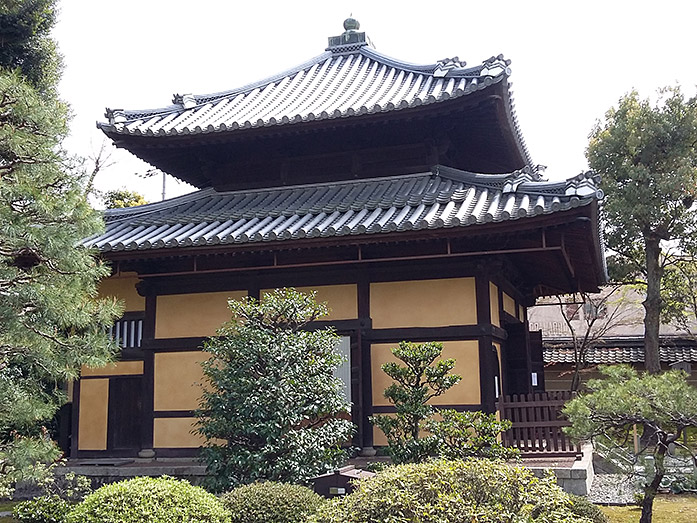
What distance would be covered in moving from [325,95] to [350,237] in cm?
463

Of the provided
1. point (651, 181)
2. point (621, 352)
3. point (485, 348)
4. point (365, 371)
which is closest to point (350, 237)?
point (365, 371)

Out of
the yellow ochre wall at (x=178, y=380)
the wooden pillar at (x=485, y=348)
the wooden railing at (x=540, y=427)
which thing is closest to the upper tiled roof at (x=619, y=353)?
the wooden railing at (x=540, y=427)

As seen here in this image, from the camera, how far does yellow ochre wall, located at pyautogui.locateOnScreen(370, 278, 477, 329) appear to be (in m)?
9.85

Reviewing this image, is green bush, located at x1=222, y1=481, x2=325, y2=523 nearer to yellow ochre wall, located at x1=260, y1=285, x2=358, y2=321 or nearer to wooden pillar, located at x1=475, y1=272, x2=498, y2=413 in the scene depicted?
wooden pillar, located at x1=475, y1=272, x2=498, y2=413

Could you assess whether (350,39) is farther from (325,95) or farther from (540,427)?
(540,427)

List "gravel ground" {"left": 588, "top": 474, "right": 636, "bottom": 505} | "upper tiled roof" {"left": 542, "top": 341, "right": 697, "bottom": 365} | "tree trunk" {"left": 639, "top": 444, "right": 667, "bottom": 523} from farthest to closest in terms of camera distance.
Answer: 1. "upper tiled roof" {"left": 542, "top": 341, "right": 697, "bottom": 365}
2. "gravel ground" {"left": 588, "top": 474, "right": 636, "bottom": 505}
3. "tree trunk" {"left": 639, "top": 444, "right": 667, "bottom": 523}

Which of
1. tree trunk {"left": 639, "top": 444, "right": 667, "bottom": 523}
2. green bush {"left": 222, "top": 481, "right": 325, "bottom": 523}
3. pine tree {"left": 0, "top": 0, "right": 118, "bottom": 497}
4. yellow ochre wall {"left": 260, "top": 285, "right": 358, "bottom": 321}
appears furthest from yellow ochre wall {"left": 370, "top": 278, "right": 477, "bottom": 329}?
pine tree {"left": 0, "top": 0, "right": 118, "bottom": 497}

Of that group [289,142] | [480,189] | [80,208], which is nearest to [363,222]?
[480,189]

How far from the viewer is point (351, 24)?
1568cm

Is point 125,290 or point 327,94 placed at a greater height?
point 327,94

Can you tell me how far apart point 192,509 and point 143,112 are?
362 inches

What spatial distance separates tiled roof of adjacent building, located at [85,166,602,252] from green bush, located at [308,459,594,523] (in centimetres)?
446

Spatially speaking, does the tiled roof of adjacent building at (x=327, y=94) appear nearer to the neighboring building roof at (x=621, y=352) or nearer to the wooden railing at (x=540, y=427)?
the wooden railing at (x=540, y=427)

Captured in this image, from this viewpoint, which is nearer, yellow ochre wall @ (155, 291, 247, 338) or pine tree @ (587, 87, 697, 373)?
yellow ochre wall @ (155, 291, 247, 338)
